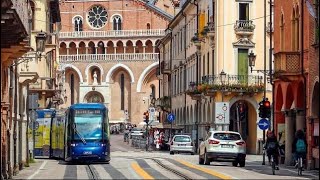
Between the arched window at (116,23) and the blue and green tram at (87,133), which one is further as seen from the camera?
the arched window at (116,23)

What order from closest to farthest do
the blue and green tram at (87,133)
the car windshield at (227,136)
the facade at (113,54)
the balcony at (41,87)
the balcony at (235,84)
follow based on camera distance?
the car windshield at (227,136) < the blue and green tram at (87,133) < the balcony at (41,87) < the balcony at (235,84) < the facade at (113,54)

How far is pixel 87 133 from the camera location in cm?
4859

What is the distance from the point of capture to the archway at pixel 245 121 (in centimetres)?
6900

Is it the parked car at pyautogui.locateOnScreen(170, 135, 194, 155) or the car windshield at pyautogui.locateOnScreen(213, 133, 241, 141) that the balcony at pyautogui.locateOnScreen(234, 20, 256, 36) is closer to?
the parked car at pyautogui.locateOnScreen(170, 135, 194, 155)

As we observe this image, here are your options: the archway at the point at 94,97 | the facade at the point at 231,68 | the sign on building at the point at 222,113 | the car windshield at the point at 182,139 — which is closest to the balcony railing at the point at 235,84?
the facade at the point at 231,68

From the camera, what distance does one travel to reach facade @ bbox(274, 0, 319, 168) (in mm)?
41594

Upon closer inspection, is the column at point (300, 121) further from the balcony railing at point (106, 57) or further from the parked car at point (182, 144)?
the balcony railing at point (106, 57)

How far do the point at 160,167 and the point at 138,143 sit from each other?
47749 millimetres

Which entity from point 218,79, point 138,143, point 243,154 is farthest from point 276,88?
point 138,143

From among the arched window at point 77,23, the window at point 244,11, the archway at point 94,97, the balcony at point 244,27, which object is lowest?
the archway at point 94,97

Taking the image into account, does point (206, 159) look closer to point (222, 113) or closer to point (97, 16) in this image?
point (222, 113)

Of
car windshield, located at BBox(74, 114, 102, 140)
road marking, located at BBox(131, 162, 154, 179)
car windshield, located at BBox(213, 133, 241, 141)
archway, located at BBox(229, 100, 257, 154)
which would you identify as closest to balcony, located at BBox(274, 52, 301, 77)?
car windshield, located at BBox(213, 133, 241, 141)

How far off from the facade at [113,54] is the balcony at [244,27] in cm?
7023

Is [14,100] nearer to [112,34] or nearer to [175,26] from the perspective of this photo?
[175,26]
